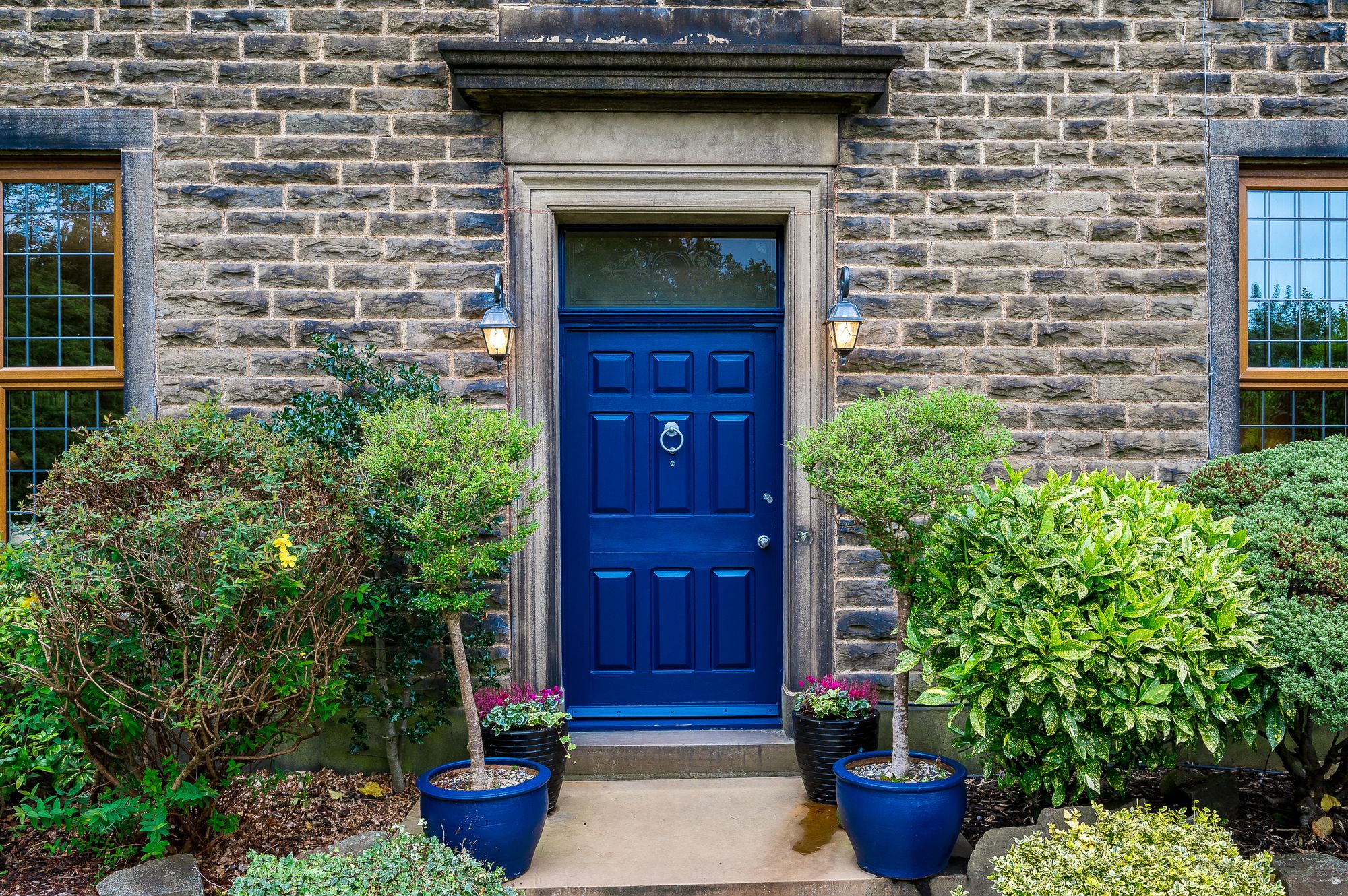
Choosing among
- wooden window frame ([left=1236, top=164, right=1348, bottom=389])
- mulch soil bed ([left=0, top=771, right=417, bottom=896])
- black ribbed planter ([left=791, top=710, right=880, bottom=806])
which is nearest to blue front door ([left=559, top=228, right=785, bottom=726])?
black ribbed planter ([left=791, top=710, right=880, bottom=806])

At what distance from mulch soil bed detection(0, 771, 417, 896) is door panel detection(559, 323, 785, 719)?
122cm

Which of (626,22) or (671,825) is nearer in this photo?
(671,825)

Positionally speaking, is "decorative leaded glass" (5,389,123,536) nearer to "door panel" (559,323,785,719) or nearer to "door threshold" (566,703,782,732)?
"door panel" (559,323,785,719)

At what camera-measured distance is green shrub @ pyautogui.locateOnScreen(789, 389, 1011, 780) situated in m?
3.52

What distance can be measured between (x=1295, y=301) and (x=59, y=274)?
6.87m

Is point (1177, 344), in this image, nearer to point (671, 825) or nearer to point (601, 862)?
point (671, 825)

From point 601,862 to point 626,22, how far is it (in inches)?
162

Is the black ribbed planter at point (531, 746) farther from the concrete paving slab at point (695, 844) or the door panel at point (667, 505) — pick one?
the door panel at point (667, 505)

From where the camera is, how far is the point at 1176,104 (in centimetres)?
497

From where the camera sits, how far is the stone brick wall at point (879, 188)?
482cm

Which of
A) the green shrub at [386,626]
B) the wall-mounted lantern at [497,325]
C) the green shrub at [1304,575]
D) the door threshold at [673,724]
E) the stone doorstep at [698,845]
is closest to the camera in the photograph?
the green shrub at [1304,575]

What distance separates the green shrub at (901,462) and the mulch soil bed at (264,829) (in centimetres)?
243

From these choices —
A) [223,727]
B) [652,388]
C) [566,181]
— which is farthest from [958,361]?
[223,727]

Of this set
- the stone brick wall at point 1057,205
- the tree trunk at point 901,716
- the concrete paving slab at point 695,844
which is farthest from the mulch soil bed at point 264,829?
the stone brick wall at point 1057,205
